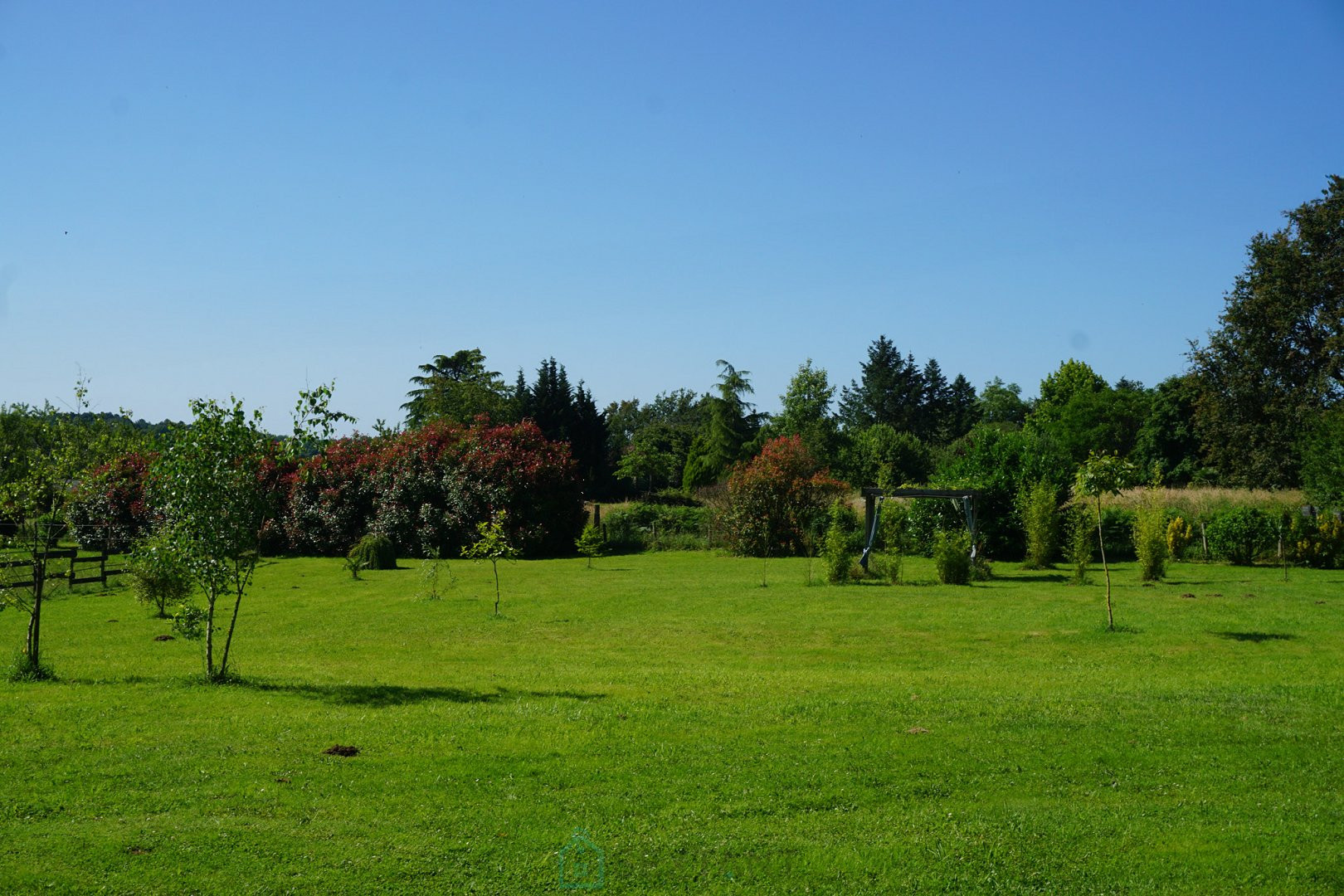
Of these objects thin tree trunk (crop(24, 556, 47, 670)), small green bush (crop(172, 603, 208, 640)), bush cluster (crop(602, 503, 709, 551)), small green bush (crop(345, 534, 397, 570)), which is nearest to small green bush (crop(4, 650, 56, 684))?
thin tree trunk (crop(24, 556, 47, 670))

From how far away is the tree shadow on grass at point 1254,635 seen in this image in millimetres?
15266

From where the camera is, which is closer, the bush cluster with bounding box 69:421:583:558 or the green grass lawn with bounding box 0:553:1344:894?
the green grass lawn with bounding box 0:553:1344:894

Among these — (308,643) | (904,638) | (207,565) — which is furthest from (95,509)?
(904,638)

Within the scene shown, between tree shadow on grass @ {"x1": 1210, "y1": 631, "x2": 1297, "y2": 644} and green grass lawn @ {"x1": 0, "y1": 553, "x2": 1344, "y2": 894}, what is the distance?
0.08 meters

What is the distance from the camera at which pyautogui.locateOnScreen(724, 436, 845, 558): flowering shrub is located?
3531cm

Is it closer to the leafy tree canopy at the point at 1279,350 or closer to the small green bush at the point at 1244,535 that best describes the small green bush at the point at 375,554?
the small green bush at the point at 1244,535

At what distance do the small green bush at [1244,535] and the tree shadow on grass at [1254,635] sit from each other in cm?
1503

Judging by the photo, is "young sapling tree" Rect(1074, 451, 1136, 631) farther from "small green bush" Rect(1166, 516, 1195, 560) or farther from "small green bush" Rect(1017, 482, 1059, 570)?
"small green bush" Rect(1166, 516, 1195, 560)

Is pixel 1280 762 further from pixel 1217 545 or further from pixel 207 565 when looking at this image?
pixel 1217 545

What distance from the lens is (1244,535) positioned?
2875cm

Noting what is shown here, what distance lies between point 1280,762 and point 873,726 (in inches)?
141

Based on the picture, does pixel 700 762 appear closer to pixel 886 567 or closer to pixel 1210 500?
pixel 886 567

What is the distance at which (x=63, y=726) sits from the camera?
9156mm

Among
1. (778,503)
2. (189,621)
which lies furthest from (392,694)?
(778,503)
